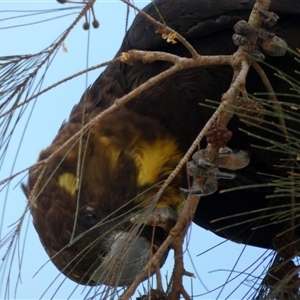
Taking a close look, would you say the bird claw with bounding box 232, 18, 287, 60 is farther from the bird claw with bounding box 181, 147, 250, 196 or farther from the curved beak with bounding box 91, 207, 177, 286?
the curved beak with bounding box 91, 207, 177, 286

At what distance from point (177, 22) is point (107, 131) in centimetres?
40

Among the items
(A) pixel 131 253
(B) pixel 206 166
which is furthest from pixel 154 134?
(B) pixel 206 166

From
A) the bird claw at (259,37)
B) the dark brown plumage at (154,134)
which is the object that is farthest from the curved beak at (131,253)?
the bird claw at (259,37)

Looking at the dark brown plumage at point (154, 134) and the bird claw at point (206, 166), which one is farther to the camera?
the dark brown plumage at point (154, 134)

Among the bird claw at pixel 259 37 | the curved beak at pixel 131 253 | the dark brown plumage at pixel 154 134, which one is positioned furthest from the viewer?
the dark brown plumage at pixel 154 134

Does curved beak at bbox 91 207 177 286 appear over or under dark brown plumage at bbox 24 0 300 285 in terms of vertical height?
under

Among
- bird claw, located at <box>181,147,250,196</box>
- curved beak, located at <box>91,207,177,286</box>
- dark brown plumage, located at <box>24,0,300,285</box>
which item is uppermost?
dark brown plumage, located at <box>24,0,300,285</box>

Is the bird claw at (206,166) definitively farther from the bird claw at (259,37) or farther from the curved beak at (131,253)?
the bird claw at (259,37)

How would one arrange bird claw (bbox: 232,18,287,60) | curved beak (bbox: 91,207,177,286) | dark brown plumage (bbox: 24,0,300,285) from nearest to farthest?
curved beak (bbox: 91,207,177,286)
bird claw (bbox: 232,18,287,60)
dark brown plumage (bbox: 24,0,300,285)

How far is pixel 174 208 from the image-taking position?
197 cm

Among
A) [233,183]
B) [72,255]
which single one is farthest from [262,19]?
[72,255]

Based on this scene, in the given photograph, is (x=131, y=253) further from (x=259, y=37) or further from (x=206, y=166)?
(x=259, y=37)

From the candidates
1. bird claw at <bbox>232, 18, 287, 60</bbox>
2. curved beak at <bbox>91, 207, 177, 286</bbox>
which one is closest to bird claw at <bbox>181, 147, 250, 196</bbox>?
curved beak at <bbox>91, 207, 177, 286</bbox>

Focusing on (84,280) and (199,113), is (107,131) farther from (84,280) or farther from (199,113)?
(84,280)
